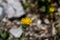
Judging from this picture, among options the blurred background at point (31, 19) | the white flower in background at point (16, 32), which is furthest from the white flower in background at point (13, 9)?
the white flower in background at point (16, 32)

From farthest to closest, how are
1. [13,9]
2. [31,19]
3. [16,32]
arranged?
[13,9], [31,19], [16,32]

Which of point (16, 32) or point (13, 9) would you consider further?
point (13, 9)

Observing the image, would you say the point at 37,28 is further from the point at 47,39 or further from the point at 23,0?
the point at 23,0

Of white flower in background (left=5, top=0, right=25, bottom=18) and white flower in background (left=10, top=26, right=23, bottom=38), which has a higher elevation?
white flower in background (left=5, top=0, right=25, bottom=18)

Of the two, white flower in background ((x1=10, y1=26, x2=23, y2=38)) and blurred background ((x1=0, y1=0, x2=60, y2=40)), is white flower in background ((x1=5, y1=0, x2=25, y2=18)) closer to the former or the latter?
blurred background ((x1=0, y1=0, x2=60, y2=40))

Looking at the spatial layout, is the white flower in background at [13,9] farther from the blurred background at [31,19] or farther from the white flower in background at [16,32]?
the white flower in background at [16,32]

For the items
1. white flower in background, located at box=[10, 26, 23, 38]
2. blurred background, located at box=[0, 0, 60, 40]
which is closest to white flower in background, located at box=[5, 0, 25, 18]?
blurred background, located at box=[0, 0, 60, 40]

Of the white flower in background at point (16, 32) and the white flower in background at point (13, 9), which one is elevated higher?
the white flower in background at point (13, 9)

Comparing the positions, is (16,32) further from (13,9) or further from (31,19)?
(13,9)

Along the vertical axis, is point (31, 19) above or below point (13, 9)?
below

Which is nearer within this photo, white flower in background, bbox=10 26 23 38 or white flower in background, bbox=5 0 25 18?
white flower in background, bbox=10 26 23 38

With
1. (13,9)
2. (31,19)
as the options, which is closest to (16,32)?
(31,19)

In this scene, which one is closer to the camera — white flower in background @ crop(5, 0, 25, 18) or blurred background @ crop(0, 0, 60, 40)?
blurred background @ crop(0, 0, 60, 40)
